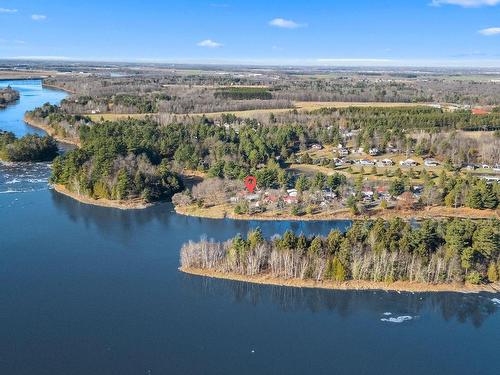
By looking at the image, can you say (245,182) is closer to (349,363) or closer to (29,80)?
(349,363)

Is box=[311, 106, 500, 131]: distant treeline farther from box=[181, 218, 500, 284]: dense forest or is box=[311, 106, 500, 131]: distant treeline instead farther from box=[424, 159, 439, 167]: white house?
box=[181, 218, 500, 284]: dense forest

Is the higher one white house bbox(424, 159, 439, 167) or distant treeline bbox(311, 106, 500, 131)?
distant treeline bbox(311, 106, 500, 131)

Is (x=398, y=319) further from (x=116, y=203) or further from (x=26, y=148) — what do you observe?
(x=26, y=148)

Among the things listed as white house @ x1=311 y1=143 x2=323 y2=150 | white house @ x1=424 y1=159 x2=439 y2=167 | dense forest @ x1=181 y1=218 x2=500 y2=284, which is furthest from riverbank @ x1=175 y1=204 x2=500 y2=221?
white house @ x1=311 y1=143 x2=323 y2=150

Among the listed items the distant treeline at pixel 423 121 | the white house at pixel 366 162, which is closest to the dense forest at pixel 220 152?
the distant treeline at pixel 423 121

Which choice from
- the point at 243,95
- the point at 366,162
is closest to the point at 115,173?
the point at 366,162
